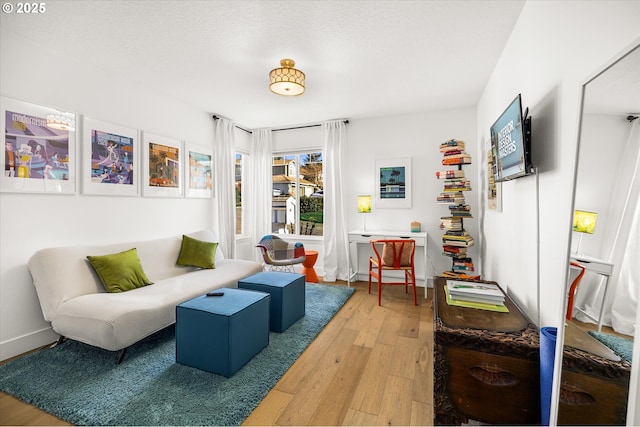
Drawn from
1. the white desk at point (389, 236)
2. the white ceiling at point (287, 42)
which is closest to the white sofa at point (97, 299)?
the white ceiling at point (287, 42)

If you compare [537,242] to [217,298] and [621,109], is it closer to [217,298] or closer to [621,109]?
[621,109]

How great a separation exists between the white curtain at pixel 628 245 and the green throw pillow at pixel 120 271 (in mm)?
3189

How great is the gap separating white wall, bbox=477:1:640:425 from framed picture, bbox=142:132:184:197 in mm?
3701

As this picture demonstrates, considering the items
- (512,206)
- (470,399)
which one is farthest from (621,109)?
(512,206)

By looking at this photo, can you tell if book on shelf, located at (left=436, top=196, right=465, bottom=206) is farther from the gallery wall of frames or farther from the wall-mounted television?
the gallery wall of frames

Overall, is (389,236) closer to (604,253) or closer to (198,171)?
(198,171)

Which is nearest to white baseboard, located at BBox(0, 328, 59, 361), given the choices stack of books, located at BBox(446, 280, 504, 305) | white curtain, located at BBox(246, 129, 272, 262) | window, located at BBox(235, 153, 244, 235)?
window, located at BBox(235, 153, 244, 235)

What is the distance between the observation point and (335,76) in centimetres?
306

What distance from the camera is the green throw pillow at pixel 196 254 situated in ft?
11.2

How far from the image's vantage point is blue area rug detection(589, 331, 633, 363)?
0.79 m

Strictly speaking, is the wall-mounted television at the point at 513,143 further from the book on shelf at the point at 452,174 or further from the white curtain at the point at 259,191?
the white curtain at the point at 259,191

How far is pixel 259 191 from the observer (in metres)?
5.13

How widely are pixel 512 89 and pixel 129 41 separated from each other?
3.17 m

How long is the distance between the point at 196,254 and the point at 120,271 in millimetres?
900
